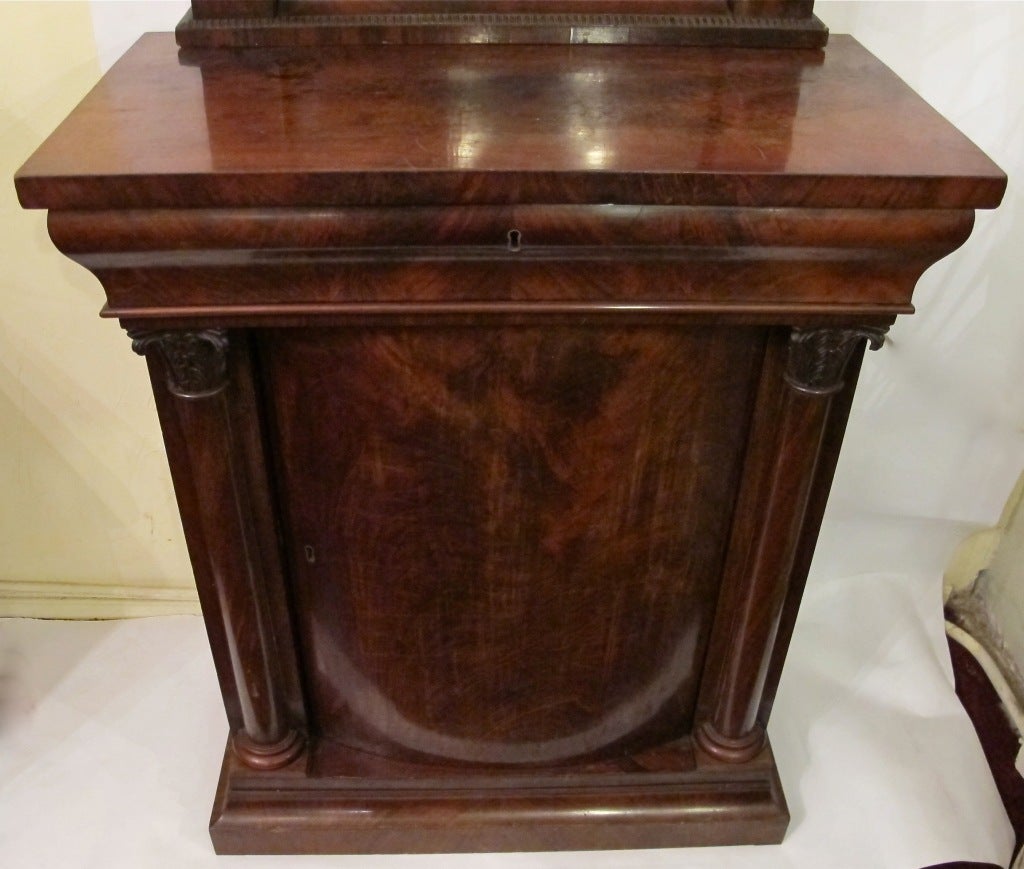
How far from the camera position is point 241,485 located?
0.91 m

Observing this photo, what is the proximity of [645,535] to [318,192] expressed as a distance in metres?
0.47

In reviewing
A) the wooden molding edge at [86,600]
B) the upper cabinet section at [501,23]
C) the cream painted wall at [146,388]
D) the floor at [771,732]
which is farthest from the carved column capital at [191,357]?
the wooden molding edge at [86,600]

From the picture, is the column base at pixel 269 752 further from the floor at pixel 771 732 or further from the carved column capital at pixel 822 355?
the carved column capital at pixel 822 355

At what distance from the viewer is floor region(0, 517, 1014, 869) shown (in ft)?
3.84

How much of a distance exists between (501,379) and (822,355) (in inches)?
10.5

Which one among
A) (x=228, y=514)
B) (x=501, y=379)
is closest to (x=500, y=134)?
(x=501, y=379)

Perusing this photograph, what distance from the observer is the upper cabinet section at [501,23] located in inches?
35.4

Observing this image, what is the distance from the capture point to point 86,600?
146cm

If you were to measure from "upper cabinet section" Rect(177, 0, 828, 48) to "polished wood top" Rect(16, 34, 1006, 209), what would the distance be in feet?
0.05

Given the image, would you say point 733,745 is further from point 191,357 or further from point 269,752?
point 191,357

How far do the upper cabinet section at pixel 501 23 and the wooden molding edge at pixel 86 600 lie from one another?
33.3 inches

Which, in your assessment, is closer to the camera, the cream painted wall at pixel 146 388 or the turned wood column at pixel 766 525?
the turned wood column at pixel 766 525

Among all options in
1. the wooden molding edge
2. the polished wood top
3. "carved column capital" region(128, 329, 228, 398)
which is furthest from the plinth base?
the polished wood top

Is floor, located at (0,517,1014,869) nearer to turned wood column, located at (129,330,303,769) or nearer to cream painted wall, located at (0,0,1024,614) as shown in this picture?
cream painted wall, located at (0,0,1024,614)
